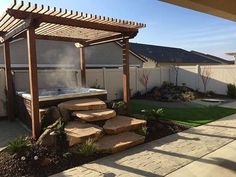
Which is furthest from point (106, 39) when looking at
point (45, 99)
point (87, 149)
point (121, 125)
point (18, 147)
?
point (18, 147)

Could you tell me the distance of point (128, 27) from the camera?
859 centimetres

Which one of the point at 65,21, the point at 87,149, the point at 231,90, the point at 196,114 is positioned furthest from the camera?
the point at 231,90

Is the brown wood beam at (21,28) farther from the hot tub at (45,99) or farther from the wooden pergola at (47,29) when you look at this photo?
the hot tub at (45,99)

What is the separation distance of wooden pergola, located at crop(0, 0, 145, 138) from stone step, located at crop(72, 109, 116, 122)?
3.72 feet

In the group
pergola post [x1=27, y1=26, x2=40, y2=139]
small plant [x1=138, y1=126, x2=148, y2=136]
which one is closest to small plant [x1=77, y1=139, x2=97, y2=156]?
pergola post [x1=27, y1=26, x2=40, y2=139]

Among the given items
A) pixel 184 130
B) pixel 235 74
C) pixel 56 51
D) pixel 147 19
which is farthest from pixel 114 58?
pixel 184 130

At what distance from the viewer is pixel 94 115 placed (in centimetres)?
714

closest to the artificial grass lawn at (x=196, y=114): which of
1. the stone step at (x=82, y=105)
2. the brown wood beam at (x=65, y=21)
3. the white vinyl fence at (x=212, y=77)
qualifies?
the stone step at (x=82, y=105)

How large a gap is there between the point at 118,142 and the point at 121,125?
0.77 metres

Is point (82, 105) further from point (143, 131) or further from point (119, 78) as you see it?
point (119, 78)

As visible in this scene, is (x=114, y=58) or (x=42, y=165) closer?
(x=42, y=165)

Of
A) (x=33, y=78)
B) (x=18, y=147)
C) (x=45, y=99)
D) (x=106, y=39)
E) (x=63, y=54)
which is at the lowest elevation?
(x=18, y=147)

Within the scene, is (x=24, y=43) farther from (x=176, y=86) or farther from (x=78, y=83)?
(x=176, y=86)

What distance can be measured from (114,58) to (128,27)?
10.3 meters
